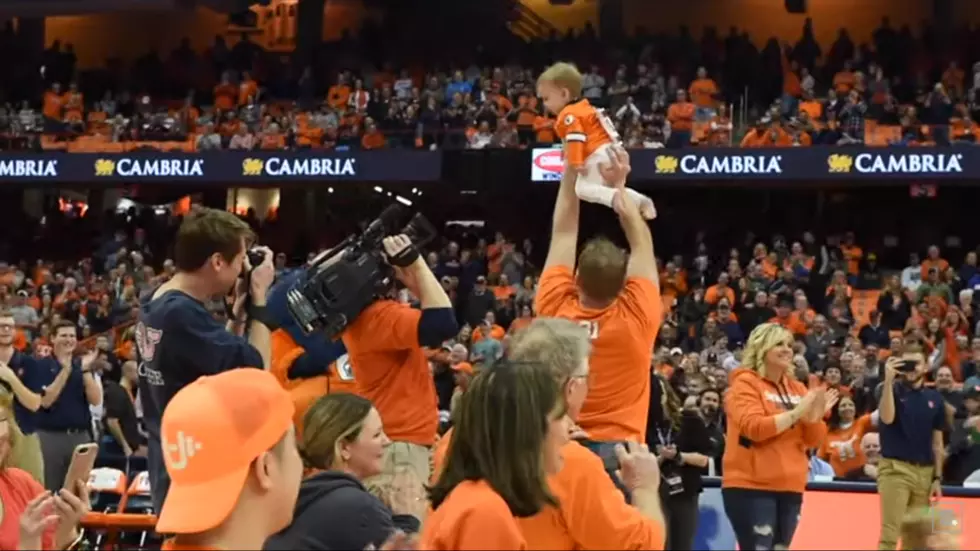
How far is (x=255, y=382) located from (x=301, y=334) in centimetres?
308

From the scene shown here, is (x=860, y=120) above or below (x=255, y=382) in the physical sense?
above

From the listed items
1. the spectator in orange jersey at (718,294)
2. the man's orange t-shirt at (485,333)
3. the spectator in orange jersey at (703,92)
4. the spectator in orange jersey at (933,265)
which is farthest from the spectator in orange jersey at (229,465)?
the spectator in orange jersey at (703,92)

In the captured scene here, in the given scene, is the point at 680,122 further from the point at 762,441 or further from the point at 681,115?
the point at 762,441

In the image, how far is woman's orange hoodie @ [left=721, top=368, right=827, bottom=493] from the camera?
7109 mm

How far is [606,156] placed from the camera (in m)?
5.42

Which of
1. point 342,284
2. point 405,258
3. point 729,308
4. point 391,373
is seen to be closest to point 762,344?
point 391,373

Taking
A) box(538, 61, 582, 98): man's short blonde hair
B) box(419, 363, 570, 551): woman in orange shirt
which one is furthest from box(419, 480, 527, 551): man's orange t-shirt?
box(538, 61, 582, 98): man's short blonde hair

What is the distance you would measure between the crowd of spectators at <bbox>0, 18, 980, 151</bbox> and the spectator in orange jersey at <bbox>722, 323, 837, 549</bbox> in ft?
47.9

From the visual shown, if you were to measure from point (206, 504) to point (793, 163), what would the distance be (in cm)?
1959

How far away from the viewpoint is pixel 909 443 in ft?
28.2

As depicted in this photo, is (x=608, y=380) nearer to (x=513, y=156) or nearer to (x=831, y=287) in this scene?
(x=831, y=287)

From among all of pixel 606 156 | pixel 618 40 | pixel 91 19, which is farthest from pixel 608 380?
pixel 91 19

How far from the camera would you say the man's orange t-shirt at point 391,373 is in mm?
5270

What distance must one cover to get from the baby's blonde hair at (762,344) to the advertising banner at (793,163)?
13754mm
